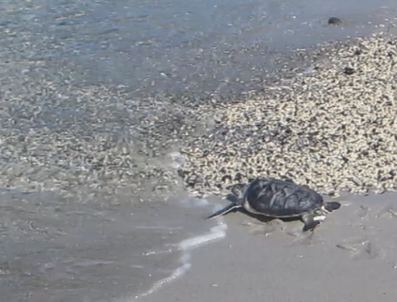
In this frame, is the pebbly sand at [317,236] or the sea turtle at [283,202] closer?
the pebbly sand at [317,236]

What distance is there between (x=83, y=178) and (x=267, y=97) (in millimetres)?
2243

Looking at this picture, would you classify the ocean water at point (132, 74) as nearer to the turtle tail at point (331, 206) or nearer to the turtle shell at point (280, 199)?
the turtle shell at point (280, 199)

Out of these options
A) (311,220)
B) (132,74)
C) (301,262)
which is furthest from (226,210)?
(132,74)

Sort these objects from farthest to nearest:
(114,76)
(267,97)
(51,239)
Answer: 1. (114,76)
2. (267,97)
3. (51,239)

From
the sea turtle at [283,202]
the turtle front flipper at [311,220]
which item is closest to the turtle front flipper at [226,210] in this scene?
the sea turtle at [283,202]

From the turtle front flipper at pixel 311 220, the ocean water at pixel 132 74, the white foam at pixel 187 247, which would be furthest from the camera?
the turtle front flipper at pixel 311 220

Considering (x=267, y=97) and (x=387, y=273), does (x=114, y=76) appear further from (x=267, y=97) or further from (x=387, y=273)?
(x=387, y=273)

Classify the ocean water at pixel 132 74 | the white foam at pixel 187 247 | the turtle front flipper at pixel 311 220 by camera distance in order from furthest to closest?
the turtle front flipper at pixel 311 220 < the ocean water at pixel 132 74 < the white foam at pixel 187 247

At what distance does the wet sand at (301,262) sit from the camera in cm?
450

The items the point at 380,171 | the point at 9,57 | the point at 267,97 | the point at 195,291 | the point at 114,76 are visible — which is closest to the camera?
the point at 195,291

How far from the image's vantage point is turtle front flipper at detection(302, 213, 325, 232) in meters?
5.18

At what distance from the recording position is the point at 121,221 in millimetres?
5504

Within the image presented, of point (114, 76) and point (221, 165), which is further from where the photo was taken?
point (114, 76)

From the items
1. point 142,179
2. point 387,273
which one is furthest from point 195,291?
point 142,179
